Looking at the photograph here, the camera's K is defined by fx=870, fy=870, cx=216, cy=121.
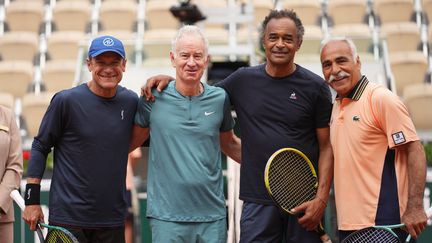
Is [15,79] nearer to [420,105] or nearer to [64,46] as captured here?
[64,46]

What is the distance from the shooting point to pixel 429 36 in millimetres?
11695

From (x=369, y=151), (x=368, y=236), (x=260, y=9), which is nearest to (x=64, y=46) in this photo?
(x=260, y=9)

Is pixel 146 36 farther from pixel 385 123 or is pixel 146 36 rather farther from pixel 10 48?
pixel 385 123

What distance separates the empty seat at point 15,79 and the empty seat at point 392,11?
4.89 metres

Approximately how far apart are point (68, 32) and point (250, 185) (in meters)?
7.96

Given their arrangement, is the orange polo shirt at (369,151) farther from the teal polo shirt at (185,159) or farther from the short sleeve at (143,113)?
the short sleeve at (143,113)

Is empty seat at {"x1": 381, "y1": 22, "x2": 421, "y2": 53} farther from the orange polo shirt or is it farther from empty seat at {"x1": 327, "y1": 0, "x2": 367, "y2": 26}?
the orange polo shirt

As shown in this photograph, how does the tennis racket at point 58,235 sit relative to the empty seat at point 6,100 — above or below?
above

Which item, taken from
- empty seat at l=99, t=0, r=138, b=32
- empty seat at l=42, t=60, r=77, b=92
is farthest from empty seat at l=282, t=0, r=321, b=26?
empty seat at l=42, t=60, r=77, b=92

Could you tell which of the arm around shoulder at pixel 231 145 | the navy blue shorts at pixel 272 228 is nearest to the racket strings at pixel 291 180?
the navy blue shorts at pixel 272 228

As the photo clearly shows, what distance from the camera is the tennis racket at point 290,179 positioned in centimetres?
441

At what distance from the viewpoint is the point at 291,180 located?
14.8 feet

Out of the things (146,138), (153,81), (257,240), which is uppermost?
(153,81)

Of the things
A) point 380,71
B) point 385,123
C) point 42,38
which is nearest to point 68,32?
point 42,38
